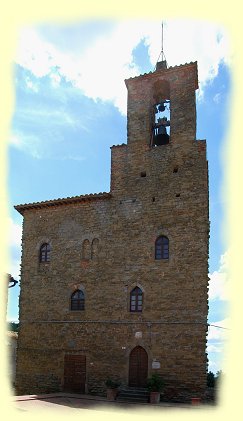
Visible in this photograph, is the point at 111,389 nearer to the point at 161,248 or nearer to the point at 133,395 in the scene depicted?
the point at 133,395

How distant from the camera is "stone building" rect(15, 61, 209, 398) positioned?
17062mm

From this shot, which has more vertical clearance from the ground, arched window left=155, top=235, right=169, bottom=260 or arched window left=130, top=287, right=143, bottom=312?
arched window left=155, top=235, right=169, bottom=260

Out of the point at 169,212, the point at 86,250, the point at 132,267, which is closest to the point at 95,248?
the point at 86,250

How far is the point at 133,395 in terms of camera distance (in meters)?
16.5

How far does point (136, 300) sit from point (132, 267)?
4.65 feet

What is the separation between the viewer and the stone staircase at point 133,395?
53.1 feet

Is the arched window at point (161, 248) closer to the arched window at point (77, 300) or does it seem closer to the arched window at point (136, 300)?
the arched window at point (136, 300)

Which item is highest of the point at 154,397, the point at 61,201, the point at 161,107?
the point at 161,107

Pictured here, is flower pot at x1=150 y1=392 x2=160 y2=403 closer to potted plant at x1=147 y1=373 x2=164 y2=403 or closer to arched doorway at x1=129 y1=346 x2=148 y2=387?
Result: potted plant at x1=147 y1=373 x2=164 y2=403

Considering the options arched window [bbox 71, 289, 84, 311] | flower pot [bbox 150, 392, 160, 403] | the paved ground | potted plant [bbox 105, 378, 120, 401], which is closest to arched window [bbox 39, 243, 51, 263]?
arched window [bbox 71, 289, 84, 311]

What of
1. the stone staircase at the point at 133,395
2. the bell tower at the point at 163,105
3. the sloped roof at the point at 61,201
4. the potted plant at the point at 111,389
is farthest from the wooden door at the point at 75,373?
the bell tower at the point at 163,105

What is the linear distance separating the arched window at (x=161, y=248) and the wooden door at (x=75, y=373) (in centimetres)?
561

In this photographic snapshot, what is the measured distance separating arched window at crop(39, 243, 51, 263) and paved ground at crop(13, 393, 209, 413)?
6.37 m

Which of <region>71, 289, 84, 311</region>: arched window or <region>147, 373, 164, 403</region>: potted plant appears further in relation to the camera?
<region>71, 289, 84, 311</region>: arched window
